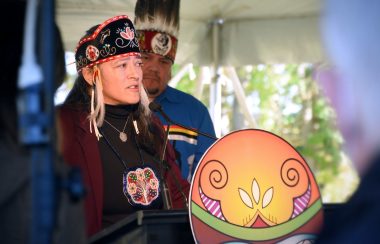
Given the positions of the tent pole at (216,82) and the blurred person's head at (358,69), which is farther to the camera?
the tent pole at (216,82)

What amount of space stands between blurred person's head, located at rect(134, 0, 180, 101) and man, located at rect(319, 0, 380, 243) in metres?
3.46

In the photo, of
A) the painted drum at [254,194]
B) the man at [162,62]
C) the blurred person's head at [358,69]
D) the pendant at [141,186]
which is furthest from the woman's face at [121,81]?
the blurred person's head at [358,69]

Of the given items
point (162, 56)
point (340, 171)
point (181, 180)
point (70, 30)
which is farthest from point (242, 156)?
point (340, 171)

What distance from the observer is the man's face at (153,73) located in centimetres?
490

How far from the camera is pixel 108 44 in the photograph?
371 centimetres

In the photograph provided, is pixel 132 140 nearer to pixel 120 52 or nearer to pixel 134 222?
pixel 120 52

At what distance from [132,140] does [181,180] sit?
273mm

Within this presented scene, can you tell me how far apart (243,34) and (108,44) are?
2787 mm

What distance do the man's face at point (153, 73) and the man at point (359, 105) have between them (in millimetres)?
3468

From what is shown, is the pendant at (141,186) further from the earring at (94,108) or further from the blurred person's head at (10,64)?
the blurred person's head at (10,64)

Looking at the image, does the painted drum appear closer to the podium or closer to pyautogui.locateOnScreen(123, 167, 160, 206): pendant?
the podium

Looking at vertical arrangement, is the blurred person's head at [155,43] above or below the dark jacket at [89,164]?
above

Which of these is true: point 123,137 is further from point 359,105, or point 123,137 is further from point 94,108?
point 359,105

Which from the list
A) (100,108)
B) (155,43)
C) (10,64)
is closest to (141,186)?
(100,108)
